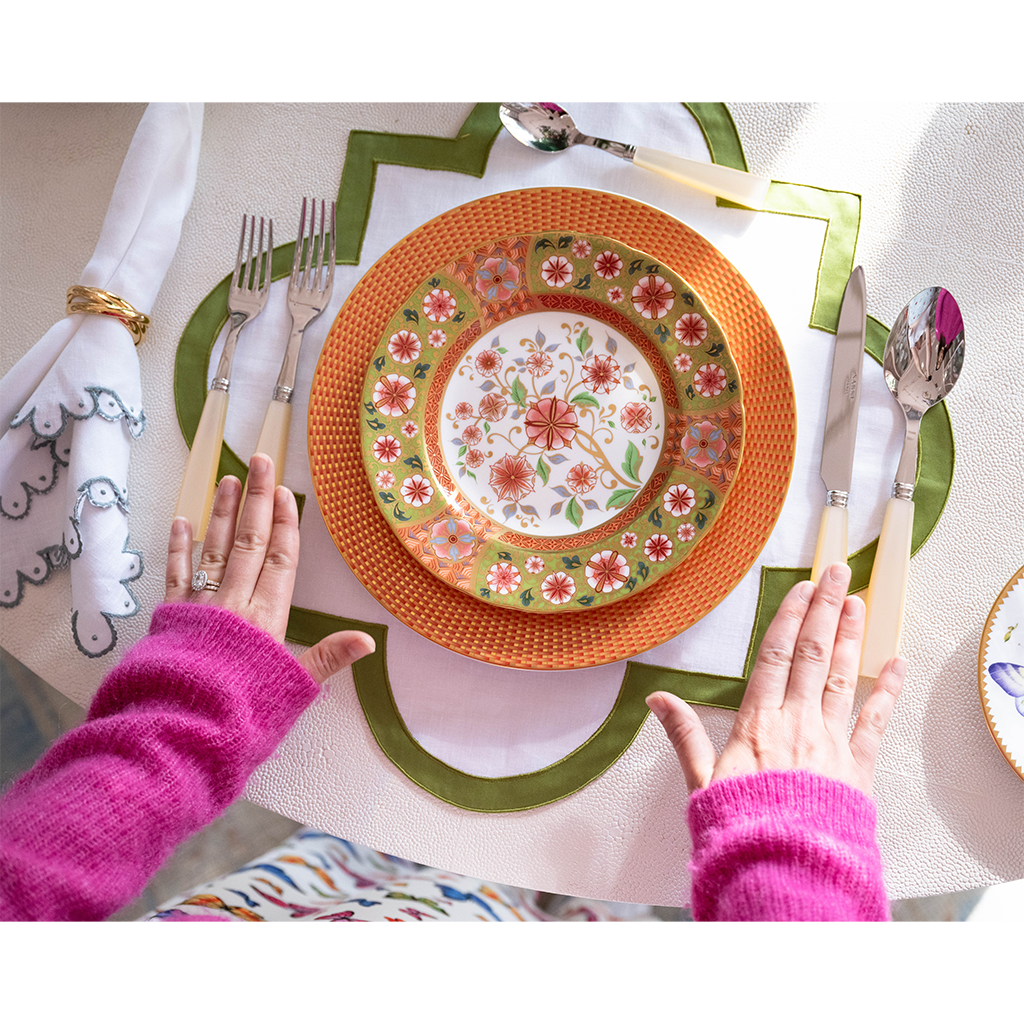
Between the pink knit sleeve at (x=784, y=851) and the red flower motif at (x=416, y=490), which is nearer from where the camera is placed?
the pink knit sleeve at (x=784, y=851)

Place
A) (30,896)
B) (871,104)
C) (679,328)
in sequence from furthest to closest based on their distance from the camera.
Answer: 1. (871,104)
2. (679,328)
3. (30,896)

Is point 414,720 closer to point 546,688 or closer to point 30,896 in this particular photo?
point 546,688

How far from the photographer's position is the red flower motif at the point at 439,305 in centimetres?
84

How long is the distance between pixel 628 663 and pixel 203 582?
1.63 ft

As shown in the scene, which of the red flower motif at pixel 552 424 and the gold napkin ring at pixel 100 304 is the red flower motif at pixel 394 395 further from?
the gold napkin ring at pixel 100 304

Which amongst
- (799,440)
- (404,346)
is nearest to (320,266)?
(404,346)

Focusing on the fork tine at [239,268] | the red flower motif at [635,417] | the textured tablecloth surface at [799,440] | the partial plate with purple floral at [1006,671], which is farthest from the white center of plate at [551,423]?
the partial plate with purple floral at [1006,671]

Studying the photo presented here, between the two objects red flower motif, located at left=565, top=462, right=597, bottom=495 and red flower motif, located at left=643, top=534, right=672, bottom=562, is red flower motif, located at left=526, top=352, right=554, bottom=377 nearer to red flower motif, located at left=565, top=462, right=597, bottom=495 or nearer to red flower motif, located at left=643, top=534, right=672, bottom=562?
red flower motif, located at left=565, top=462, right=597, bottom=495

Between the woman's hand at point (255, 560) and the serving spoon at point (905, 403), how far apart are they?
1.86 ft

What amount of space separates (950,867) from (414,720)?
0.62 m

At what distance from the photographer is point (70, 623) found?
2.97ft

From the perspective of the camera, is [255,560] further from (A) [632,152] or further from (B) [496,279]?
(A) [632,152]

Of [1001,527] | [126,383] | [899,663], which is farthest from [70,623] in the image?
[1001,527]

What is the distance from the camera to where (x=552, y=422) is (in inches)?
33.8
